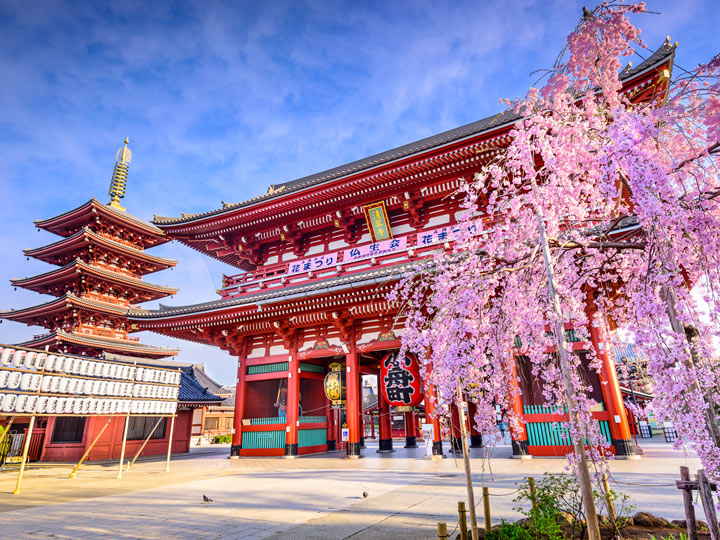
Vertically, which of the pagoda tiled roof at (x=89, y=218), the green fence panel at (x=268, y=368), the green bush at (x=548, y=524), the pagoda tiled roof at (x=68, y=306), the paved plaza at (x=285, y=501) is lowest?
the paved plaza at (x=285, y=501)

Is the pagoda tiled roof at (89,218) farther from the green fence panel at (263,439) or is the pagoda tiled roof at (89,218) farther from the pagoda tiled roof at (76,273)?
the green fence panel at (263,439)

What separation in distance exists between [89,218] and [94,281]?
4.07m

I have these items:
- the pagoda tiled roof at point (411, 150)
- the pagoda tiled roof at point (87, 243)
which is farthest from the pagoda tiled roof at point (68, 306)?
the pagoda tiled roof at point (411, 150)

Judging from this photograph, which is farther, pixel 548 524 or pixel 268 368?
pixel 268 368

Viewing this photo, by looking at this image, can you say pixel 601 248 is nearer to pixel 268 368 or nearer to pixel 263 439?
pixel 268 368

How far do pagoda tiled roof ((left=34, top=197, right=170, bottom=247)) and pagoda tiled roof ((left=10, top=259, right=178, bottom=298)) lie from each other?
2.79 meters

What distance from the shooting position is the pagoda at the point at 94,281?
21859 millimetres

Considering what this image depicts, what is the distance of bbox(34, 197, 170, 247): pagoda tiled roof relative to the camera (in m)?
23.5

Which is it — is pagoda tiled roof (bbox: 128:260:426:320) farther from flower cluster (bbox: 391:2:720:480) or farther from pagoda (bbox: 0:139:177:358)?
pagoda (bbox: 0:139:177:358)

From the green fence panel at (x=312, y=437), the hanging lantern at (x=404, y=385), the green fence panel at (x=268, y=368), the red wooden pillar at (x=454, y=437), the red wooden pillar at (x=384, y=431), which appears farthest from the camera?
the red wooden pillar at (x=384, y=431)

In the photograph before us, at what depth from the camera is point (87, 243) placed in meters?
23.2

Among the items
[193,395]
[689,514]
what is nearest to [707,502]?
[689,514]

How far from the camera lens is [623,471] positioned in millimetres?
7652

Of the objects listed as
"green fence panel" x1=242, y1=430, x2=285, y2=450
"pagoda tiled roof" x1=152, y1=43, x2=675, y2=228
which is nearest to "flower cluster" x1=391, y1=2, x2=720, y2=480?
"pagoda tiled roof" x1=152, y1=43, x2=675, y2=228
